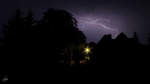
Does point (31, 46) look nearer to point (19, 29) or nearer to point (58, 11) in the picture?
point (19, 29)

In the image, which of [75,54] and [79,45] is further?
[75,54]

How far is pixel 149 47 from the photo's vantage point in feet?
51.0

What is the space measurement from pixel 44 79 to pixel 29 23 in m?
8.72

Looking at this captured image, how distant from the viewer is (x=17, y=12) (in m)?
22.7

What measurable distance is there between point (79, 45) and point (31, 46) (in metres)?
13.2

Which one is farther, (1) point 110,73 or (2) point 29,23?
(2) point 29,23

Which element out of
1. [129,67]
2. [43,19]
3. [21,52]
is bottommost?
[129,67]

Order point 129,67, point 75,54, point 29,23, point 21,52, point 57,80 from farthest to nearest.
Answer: point 75,54 → point 29,23 → point 21,52 → point 57,80 → point 129,67

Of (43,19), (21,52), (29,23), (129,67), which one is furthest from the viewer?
(43,19)

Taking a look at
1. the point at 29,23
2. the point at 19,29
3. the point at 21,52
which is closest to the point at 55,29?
the point at 29,23

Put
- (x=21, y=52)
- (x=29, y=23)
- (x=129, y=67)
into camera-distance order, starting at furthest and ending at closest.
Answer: (x=29, y=23), (x=21, y=52), (x=129, y=67)

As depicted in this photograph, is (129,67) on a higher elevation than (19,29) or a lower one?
lower

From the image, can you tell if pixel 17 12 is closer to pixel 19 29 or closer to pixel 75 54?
pixel 19 29

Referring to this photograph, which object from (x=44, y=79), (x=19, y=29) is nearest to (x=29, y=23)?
Result: (x=19, y=29)
